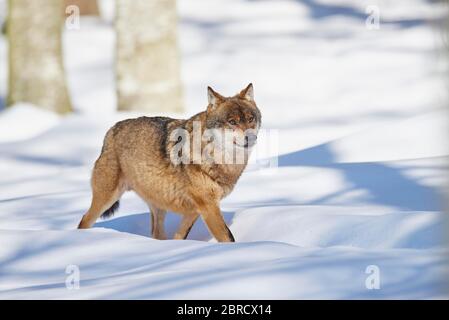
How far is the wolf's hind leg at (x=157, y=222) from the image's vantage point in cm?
837

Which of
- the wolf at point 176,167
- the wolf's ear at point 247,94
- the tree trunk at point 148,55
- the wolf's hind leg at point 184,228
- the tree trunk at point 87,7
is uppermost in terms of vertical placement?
the tree trunk at point 87,7

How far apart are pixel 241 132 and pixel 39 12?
9.23 meters

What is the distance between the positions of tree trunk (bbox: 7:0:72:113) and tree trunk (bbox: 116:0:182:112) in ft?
3.47

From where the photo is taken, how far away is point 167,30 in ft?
50.9

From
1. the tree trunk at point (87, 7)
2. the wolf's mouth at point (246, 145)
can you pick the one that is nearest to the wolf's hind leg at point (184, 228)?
the wolf's mouth at point (246, 145)

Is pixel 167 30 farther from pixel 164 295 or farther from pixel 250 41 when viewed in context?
pixel 164 295

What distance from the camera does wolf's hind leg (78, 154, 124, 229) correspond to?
825cm

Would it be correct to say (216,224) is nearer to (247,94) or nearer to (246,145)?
(246,145)

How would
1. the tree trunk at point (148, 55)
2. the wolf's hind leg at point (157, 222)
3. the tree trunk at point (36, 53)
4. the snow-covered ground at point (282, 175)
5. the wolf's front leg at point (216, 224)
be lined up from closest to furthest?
the snow-covered ground at point (282, 175)
the wolf's front leg at point (216, 224)
the wolf's hind leg at point (157, 222)
the tree trunk at point (148, 55)
the tree trunk at point (36, 53)

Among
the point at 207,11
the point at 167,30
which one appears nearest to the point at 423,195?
the point at 167,30

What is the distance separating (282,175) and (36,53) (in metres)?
7.15

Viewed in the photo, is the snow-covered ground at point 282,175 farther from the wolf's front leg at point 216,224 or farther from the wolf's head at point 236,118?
the wolf's head at point 236,118

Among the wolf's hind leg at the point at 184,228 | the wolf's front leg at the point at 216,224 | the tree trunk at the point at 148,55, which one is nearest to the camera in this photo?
the wolf's front leg at the point at 216,224
